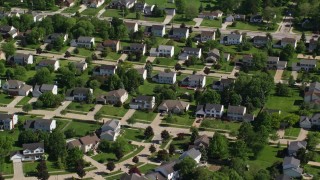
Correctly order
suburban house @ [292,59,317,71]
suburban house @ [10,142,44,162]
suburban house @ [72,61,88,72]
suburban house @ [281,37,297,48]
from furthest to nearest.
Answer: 1. suburban house @ [281,37,297,48]
2. suburban house @ [292,59,317,71]
3. suburban house @ [72,61,88,72]
4. suburban house @ [10,142,44,162]

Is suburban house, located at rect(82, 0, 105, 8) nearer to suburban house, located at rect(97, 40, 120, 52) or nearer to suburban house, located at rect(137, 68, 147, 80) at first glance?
suburban house, located at rect(97, 40, 120, 52)

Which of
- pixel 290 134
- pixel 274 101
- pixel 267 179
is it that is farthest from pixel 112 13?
pixel 267 179

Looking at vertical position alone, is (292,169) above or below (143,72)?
below

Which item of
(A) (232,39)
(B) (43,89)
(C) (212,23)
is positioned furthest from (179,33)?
(B) (43,89)

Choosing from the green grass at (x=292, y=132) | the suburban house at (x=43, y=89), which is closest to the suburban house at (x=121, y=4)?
the suburban house at (x=43, y=89)

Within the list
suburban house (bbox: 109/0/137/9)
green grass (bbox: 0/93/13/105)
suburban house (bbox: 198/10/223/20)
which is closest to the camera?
green grass (bbox: 0/93/13/105)

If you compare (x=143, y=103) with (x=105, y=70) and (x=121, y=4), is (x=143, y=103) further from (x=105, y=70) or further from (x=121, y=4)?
A: (x=121, y=4)

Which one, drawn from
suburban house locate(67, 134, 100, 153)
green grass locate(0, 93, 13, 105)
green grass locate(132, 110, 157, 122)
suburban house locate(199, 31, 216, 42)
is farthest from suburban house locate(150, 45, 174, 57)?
suburban house locate(67, 134, 100, 153)

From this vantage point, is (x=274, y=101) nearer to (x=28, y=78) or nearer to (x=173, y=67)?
(x=173, y=67)
